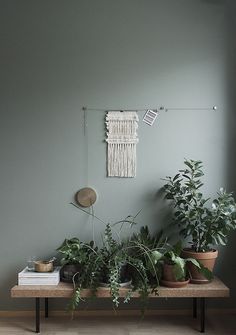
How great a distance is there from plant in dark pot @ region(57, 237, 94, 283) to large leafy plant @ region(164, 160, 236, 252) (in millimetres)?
746

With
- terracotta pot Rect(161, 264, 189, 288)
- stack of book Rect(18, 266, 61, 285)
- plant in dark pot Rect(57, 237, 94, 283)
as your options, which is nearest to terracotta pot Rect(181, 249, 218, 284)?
terracotta pot Rect(161, 264, 189, 288)

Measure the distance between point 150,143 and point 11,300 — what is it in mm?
1690

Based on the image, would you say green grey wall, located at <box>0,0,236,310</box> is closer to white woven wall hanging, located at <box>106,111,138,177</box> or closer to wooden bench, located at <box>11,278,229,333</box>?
white woven wall hanging, located at <box>106,111,138,177</box>

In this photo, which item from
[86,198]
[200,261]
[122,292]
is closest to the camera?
[122,292]

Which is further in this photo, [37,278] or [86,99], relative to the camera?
[86,99]

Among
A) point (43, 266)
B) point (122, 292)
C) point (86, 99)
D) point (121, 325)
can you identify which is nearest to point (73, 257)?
point (43, 266)

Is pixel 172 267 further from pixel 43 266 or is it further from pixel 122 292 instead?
pixel 43 266

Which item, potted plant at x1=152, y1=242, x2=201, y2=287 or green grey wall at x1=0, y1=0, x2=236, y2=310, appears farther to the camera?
green grey wall at x1=0, y1=0, x2=236, y2=310

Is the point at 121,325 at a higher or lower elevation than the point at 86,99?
lower

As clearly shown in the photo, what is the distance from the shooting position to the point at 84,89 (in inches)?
119

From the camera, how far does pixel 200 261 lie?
9.12ft

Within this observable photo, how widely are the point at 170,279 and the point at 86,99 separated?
1.53 meters

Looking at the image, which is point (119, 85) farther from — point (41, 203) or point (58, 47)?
point (41, 203)

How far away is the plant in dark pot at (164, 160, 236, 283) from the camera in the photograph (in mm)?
2738
